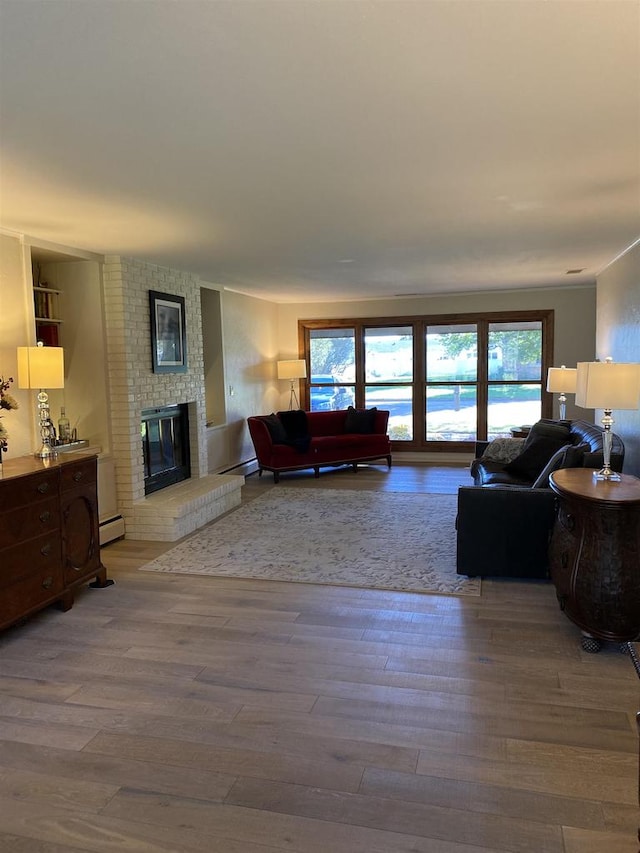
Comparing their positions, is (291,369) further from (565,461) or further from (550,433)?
(565,461)

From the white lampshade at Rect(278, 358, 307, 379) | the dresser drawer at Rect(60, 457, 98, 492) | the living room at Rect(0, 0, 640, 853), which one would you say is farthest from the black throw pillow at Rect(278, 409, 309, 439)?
the dresser drawer at Rect(60, 457, 98, 492)

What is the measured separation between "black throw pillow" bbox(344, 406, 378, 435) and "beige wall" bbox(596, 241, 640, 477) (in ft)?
10.8

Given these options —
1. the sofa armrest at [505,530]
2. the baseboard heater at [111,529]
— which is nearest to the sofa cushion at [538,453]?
the sofa armrest at [505,530]

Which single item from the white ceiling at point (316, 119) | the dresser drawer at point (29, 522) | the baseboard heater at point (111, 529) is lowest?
the baseboard heater at point (111, 529)

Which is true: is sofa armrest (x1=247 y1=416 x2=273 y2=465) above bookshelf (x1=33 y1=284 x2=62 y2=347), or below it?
below

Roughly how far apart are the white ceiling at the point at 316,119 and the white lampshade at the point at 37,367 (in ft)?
2.85

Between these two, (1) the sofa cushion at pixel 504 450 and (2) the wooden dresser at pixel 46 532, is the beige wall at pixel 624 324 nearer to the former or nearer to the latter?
(1) the sofa cushion at pixel 504 450

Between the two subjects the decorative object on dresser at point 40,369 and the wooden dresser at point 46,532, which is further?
the decorative object on dresser at point 40,369

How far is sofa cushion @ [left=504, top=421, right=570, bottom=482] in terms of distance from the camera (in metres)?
5.51

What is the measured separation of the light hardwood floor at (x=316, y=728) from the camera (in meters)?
2.08

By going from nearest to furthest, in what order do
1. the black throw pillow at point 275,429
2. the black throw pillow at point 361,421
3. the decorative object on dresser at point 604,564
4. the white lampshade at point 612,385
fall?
the decorative object on dresser at point 604,564 < the white lampshade at point 612,385 < the black throw pillow at point 275,429 < the black throw pillow at point 361,421

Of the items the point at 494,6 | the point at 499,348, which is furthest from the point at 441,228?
the point at 499,348

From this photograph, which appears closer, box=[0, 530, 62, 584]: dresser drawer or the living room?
the living room

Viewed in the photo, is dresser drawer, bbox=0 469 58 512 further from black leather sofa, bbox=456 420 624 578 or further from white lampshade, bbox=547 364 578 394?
white lampshade, bbox=547 364 578 394
